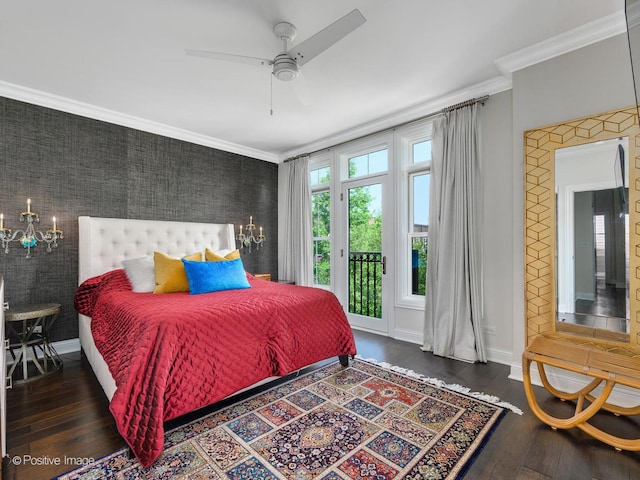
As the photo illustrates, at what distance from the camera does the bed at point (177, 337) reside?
5.57ft

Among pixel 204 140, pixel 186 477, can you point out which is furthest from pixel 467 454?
pixel 204 140

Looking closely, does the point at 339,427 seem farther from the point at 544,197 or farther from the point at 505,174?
the point at 505,174

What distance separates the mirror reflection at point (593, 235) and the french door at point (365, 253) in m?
1.82

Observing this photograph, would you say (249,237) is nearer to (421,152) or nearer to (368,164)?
(368,164)

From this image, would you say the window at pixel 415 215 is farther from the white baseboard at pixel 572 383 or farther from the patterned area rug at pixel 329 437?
the patterned area rug at pixel 329 437

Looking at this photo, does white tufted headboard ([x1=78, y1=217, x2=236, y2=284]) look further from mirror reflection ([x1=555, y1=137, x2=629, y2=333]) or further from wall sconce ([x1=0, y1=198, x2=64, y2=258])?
mirror reflection ([x1=555, y1=137, x2=629, y2=333])

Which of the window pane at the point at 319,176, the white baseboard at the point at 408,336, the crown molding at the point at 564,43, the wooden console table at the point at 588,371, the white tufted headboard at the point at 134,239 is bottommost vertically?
the white baseboard at the point at 408,336

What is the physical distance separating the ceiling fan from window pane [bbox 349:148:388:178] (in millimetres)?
2050

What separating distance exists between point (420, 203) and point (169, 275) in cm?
283

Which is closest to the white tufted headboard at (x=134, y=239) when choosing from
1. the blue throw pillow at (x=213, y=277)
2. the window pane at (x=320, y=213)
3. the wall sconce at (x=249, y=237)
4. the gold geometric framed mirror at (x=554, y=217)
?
the wall sconce at (x=249, y=237)

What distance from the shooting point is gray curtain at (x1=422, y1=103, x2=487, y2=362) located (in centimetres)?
307

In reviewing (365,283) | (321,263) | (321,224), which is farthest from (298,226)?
(365,283)

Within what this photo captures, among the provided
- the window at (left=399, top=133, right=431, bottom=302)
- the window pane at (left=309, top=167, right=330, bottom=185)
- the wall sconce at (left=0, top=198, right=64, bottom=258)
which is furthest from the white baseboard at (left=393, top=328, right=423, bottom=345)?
the wall sconce at (left=0, top=198, right=64, bottom=258)

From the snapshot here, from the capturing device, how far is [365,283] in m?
4.31
